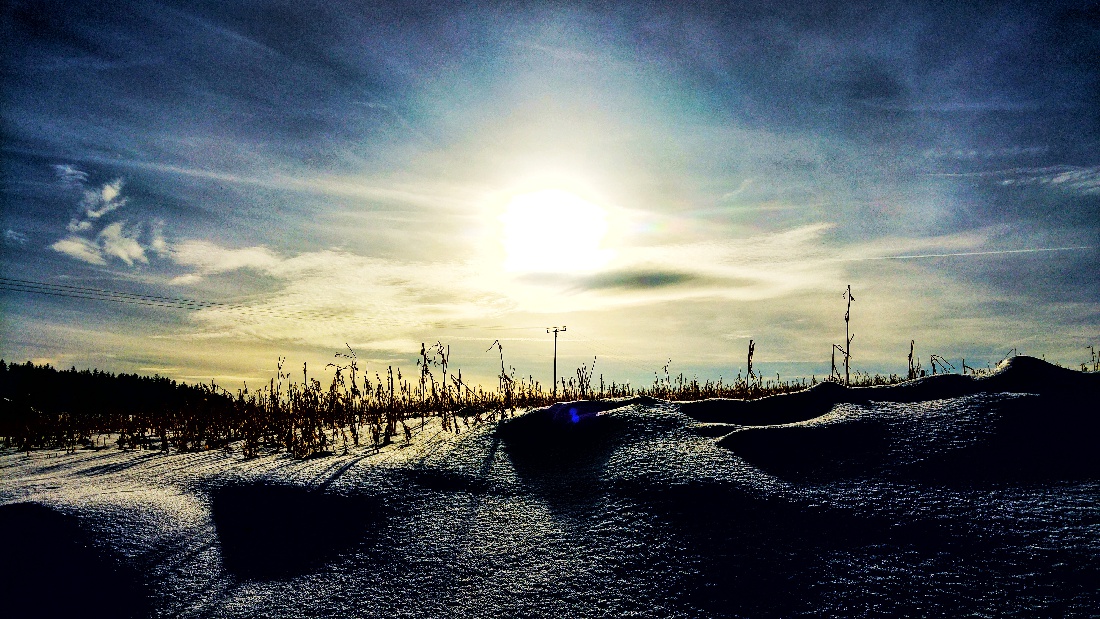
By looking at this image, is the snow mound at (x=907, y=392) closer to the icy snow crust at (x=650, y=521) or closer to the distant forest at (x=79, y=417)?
the icy snow crust at (x=650, y=521)

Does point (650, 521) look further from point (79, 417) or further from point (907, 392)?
point (79, 417)

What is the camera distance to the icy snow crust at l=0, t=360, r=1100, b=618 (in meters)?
2.21

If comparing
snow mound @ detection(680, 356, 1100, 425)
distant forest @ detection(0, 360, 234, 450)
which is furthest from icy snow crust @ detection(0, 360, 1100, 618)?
distant forest @ detection(0, 360, 234, 450)

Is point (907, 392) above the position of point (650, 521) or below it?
above

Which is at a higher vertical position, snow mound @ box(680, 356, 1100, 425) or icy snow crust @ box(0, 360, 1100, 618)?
snow mound @ box(680, 356, 1100, 425)

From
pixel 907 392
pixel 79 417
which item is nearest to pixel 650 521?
pixel 907 392

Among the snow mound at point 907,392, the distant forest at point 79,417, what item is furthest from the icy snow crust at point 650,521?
the distant forest at point 79,417

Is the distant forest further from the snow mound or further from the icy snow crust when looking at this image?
the snow mound

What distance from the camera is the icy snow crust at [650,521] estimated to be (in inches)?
86.8

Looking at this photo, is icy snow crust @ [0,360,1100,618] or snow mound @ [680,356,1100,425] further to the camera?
snow mound @ [680,356,1100,425]

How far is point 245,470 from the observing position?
4.11 metres

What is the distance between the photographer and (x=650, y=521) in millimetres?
2666

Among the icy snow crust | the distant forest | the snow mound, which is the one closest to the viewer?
the icy snow crust

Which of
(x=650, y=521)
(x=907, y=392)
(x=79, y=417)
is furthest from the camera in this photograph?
(x=79, y=417)
